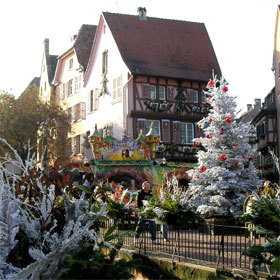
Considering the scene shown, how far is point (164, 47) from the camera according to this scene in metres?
36.2

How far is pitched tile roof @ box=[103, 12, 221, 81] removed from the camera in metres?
34.0

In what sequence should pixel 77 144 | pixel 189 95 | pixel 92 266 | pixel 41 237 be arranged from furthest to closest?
pixel 77 144 → pixel 189 95 → pixel 41 237 → pixel 92 266

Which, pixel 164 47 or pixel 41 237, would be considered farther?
pixel 164 47

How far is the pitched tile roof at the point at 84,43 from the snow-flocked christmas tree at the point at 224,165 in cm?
2369

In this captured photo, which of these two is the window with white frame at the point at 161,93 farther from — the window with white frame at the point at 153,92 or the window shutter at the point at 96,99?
the window shutter at the point at 96,99

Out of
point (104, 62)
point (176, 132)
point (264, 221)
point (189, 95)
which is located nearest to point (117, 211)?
point (264, 221)

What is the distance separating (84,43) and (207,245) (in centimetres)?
3371

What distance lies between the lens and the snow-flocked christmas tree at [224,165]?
17.6m

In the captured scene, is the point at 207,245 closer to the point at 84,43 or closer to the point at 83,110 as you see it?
the point at 83,110

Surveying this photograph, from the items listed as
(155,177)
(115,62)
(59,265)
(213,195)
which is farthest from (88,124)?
(59,265)

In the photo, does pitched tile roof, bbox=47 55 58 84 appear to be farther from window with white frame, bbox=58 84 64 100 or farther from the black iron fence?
the black iron fence

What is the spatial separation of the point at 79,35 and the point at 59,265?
39.0 meters

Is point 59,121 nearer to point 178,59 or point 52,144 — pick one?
point 52,144

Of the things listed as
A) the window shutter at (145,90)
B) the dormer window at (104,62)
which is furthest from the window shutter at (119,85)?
the dormer window at (104,62)
